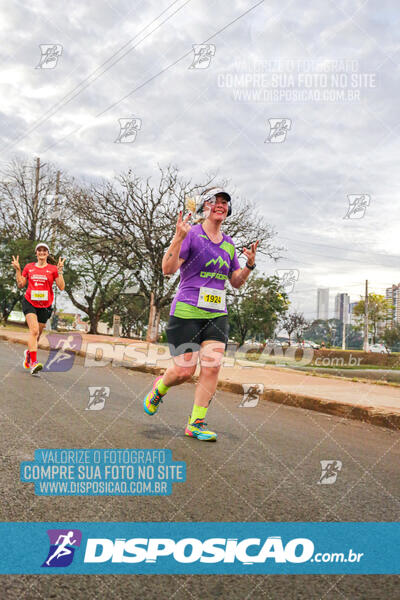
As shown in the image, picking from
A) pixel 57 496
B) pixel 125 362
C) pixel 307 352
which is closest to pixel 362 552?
pixel 57 496

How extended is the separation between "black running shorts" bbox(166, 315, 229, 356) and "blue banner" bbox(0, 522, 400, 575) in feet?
6.34

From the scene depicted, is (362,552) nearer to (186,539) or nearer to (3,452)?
(186,539)

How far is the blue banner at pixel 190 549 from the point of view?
1.95 m

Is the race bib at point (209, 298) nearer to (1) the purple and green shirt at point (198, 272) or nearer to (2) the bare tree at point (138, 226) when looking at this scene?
(1) the purple and green shirt at point (198, 272)

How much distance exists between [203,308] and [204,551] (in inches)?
86.6

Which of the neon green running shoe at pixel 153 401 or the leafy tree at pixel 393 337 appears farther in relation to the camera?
the leafy tree at pixel 393 337

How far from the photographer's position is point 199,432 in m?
4.05

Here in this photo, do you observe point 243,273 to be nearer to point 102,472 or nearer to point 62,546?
point 102,472

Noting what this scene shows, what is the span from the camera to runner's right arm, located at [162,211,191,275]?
363 centimetres

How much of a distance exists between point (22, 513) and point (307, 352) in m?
39.0

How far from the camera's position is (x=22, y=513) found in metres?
2.32

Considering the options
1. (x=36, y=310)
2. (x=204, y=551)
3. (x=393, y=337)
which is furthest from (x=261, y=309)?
(x=204, y=551)

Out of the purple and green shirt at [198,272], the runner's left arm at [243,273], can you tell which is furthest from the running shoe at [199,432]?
the runner's left arm at [243,273]

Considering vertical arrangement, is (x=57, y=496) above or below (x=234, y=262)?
below
